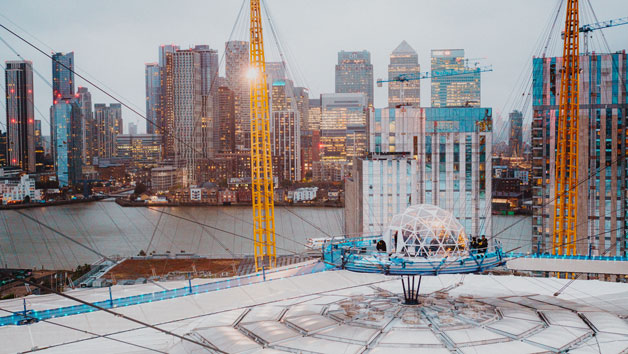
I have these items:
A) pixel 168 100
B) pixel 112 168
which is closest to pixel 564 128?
pixel 112 168

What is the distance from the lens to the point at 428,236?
10.4 meters

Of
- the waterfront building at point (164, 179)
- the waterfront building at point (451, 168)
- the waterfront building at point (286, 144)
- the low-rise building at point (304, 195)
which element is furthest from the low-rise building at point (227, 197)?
the waterfront building at point (451, 168)

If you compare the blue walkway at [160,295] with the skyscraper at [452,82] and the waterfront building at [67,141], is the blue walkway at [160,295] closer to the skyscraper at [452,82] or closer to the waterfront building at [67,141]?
the waterfront building at [67,141]

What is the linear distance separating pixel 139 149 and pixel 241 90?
2299 cm

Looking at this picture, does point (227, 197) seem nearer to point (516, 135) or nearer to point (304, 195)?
point (304, 195)

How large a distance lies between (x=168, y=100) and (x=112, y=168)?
94.9ft

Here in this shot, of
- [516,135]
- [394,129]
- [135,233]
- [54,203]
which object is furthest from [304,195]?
[394,129]

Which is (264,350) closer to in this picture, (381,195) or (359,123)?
(381,195)

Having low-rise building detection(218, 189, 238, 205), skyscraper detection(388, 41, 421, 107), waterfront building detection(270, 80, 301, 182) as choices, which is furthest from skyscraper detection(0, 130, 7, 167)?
skyscraper detection(388, 41, 421, 107)

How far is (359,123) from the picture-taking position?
100375mm

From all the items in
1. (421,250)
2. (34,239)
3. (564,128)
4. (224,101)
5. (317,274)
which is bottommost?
(34,239)

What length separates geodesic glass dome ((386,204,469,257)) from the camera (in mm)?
10062

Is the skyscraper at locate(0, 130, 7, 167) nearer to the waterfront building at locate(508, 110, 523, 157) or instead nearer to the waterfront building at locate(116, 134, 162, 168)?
the waterfront building at locate(508, 110, 523, 157)

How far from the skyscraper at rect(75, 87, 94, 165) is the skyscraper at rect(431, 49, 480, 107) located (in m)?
63.4
